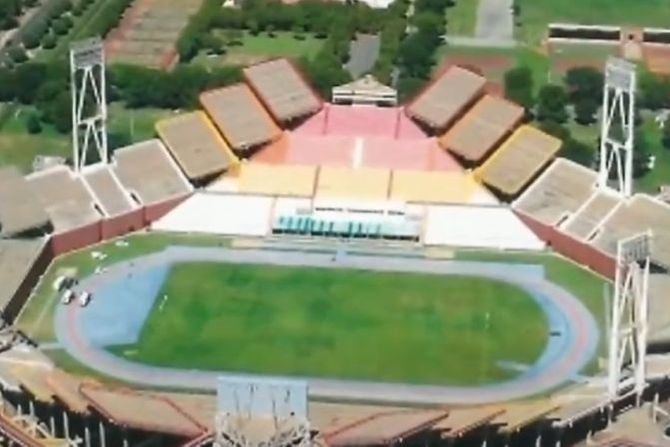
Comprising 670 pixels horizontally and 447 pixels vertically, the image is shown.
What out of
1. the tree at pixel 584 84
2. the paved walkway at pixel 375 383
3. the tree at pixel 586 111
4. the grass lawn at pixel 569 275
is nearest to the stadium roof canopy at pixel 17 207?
the paved walkway at pixel 375 383

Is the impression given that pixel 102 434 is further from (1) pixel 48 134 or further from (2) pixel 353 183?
(1) pixel 48 134

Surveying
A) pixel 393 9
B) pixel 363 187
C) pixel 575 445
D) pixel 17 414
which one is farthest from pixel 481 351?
pixel 393 9

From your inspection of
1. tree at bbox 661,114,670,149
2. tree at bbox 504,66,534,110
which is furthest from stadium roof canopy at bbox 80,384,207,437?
tree at bbox 661,114,670,149

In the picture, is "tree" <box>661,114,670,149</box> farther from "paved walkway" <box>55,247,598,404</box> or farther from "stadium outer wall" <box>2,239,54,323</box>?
"stadium outer wall" <box>2,239,54,323</box>

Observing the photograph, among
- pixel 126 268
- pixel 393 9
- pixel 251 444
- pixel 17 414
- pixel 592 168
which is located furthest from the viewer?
pixel 393 9

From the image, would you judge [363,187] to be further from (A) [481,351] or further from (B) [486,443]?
(B) [486,443]

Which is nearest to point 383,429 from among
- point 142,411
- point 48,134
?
point 142,411
